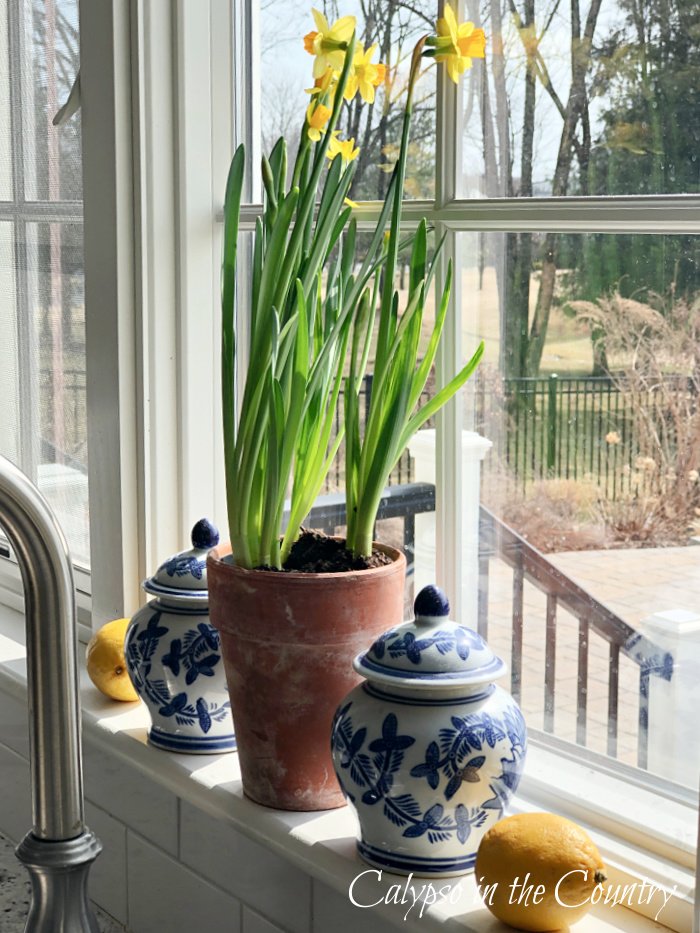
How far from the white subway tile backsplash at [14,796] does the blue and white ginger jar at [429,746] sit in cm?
72

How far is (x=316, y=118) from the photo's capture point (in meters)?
0.98

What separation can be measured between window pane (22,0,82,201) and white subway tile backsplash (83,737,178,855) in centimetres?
71

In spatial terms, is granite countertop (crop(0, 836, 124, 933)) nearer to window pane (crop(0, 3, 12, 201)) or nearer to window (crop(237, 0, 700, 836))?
window (crop(237, 0, 700, 836))

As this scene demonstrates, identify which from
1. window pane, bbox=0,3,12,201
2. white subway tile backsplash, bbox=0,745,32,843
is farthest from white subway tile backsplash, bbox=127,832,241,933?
window pane, bbox=0,3,12,201

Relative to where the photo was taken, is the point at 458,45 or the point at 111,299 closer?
the point at 458,45

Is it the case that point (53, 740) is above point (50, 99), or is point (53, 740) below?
below

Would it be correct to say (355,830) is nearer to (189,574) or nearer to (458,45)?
(189,574)

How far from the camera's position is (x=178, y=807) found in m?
1.19

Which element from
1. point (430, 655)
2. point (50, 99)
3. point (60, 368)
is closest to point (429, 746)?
point (430, 655)

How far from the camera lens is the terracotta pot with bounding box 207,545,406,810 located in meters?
0.96

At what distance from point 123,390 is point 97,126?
0.29 m

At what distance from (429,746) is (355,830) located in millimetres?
175

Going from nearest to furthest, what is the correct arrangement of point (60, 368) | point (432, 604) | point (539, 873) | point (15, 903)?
1. point (539, 873)
2. point (432, 604)
3. point (15, 903)
4. point (60, 368)

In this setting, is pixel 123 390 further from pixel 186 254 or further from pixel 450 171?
pixel 450 171
